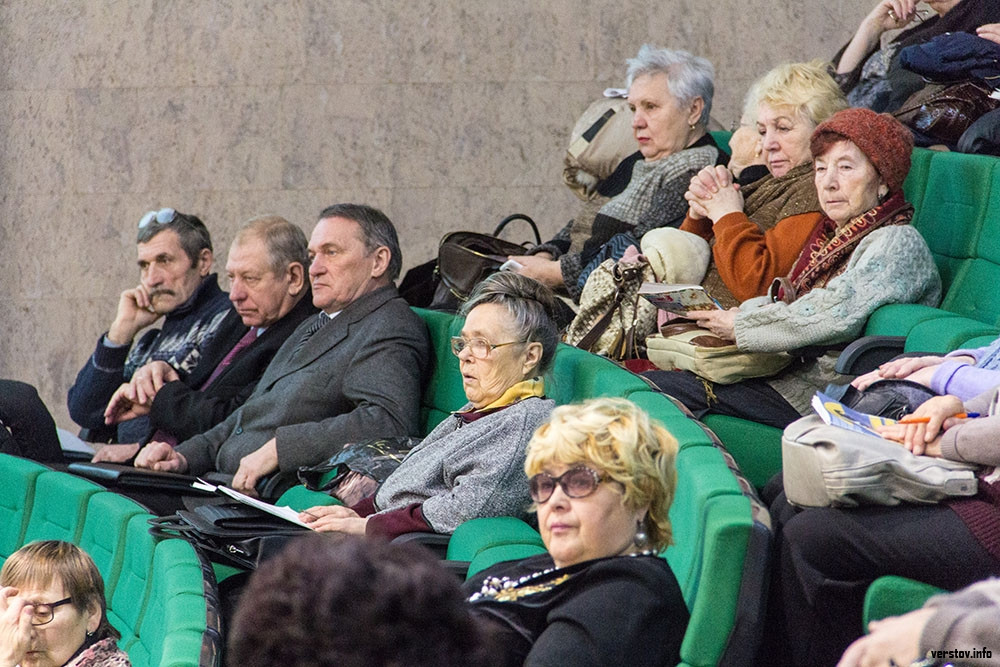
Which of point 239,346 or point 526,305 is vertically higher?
point 526,305

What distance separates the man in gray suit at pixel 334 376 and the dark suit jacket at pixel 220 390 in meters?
0.15

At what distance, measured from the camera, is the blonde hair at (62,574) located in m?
2.67

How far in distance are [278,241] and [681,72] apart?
4.67 feet

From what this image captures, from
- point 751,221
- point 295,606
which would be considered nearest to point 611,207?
point 751,221

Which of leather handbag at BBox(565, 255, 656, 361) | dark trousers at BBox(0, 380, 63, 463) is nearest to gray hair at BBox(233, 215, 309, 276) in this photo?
dark trousers at BBox(0, 380, 63, 463)

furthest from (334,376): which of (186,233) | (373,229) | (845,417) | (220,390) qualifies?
(845,417)

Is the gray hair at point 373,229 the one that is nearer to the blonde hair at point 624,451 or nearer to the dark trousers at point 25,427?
the dark trousers at point 25,427

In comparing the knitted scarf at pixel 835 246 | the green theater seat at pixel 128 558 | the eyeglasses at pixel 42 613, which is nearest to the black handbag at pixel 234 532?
the green theater seat at pixel 128 558

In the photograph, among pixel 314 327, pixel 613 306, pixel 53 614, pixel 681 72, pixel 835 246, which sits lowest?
pixel 53 614

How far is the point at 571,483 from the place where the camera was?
6.70 ft

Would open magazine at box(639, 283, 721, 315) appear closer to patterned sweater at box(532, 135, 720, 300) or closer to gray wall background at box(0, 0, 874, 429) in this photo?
patterned sweater at box(532, 135, 720, 300)

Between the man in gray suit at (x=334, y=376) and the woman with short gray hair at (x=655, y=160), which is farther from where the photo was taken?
the woman with short gray hair at (x=655, y=160)

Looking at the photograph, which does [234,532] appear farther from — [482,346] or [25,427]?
[25,427]

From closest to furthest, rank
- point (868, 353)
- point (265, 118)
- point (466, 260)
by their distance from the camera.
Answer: point (868, 353) → point (466, 260) → point (265, 118)
